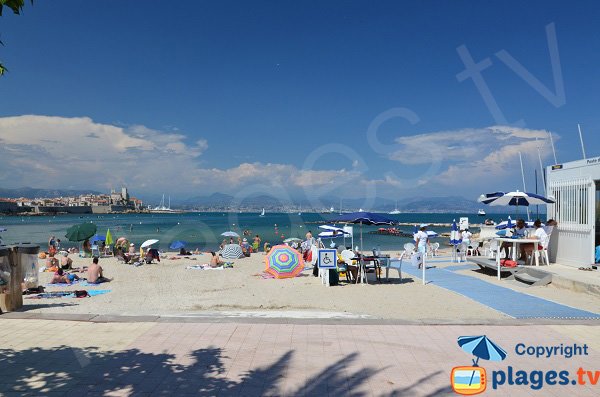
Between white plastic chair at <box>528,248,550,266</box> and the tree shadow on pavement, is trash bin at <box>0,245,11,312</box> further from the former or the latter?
white plastic chair at <box>528,248,550,266</box>

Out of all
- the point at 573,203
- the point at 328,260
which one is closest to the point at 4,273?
the point at 328,260

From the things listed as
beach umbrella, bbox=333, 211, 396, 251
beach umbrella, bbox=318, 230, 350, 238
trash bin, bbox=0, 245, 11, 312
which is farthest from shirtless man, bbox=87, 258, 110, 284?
beach umbrella, bbox=318, 230, 350, 238

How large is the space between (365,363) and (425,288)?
605cm

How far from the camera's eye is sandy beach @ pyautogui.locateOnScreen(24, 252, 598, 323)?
7.92 m

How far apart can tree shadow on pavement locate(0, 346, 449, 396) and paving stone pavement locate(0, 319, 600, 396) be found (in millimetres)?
11

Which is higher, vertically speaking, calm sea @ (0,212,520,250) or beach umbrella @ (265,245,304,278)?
beach umbrella @ (265,245,304,278)

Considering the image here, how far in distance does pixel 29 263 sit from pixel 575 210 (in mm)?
14342

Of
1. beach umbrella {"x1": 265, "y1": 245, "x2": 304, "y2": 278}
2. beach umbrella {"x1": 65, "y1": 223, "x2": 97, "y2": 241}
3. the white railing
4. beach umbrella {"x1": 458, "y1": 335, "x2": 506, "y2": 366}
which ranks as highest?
the white railing

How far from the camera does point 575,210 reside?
38.2ft

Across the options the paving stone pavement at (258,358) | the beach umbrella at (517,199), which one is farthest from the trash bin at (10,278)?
the beach umbrella at (517,199)

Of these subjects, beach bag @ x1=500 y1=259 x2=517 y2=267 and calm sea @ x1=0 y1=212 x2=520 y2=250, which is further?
calm sea @ x1=0 y1=212 x2=520 y2=250

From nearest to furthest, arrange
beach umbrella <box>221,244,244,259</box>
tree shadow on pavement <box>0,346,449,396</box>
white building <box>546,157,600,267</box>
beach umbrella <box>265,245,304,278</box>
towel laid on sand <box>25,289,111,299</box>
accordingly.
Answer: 1. tree shadow on pavement <box>0,346,449,396</box>
2. towel laid on sand <box>25,289,111,299</box>
3. white building <box>546,157,600,267</box>
4. beach umbrella <box>265,245,304,278</box>
5. beach umbrella <box>221,244,244,259</box>

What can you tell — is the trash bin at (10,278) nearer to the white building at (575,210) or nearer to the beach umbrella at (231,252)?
the beach umbrella at (231,252)

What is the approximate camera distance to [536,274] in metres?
10.6
